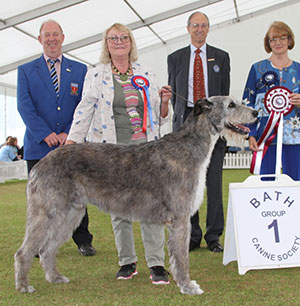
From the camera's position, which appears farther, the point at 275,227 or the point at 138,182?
the point at 275,227

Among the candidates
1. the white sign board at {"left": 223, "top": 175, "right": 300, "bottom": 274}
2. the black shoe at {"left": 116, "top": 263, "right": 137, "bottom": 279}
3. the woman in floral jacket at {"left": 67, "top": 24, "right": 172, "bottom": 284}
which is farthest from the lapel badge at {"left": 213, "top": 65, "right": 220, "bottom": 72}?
the black shoe at {"left": 116, "top": 263, "right": 137, "bottom": 279}

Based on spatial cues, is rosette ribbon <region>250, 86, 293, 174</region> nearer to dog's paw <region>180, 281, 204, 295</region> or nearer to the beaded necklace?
the beaded necklace

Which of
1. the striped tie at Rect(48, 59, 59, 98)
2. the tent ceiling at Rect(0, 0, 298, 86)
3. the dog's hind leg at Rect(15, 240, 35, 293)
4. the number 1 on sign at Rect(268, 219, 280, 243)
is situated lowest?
the dog's hind leg at Rect(15, 240, 35, 293)

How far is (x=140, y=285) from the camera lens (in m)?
3.61

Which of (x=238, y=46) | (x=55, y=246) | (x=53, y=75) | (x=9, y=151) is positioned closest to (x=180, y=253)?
(x=55, y=246)

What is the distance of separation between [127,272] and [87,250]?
40.2 inches

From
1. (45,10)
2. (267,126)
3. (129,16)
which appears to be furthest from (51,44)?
(129,16)

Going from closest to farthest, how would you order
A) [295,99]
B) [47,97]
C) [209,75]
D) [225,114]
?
[225,114]
[295,99]
[47,97]
[209,75]

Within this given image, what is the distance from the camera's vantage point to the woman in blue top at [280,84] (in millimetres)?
4254

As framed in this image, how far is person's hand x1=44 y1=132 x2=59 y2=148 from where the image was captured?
4.40 meters

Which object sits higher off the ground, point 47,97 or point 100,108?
point 47,97

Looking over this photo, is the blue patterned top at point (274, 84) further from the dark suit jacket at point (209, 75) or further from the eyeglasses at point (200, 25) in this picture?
the eyeglasses at point (200, 25)

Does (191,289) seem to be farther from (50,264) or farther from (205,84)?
(205,84)

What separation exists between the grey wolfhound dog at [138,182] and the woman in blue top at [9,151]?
38.8 feet
